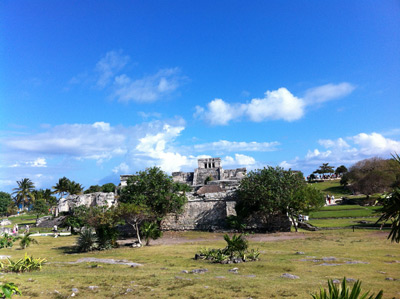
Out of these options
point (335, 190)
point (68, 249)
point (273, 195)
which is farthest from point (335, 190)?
point (68, 249)

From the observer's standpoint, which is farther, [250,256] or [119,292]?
[250,256]

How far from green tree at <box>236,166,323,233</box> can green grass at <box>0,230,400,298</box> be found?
7.03m

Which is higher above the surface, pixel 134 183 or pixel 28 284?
pixel 134 183

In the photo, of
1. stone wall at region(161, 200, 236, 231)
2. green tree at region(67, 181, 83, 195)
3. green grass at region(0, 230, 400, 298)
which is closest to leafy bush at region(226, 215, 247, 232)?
stone wall at region(161, 200, 236, 231)

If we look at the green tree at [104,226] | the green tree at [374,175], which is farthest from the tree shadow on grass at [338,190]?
the green tree at [104,226]

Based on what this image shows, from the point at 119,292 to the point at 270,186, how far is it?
18140 mm

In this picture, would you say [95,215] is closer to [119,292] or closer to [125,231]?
[125,231]

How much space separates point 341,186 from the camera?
2452 inches

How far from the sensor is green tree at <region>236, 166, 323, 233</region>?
23.9m

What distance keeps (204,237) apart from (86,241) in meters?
9.57

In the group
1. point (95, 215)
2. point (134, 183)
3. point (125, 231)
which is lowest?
point (125, 231)

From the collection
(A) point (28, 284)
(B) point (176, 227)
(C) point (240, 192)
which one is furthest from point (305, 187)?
A: (A) point (28, 284)

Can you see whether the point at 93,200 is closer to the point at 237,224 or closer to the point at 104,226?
the point at 104,226

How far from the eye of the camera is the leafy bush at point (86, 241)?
17.9 meters
